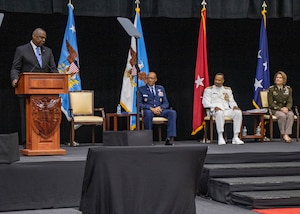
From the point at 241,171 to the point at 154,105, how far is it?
2518 millimetres

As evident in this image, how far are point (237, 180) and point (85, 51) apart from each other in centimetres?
412

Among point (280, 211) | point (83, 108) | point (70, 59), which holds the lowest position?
point (280, 211)

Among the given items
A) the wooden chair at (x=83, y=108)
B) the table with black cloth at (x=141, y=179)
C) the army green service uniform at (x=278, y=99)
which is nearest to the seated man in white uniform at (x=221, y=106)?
the army green service uniform at (x=278, y=99)

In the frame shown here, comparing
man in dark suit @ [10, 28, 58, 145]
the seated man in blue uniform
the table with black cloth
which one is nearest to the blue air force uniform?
the seated man in blue uniform

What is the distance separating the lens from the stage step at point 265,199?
6016 millimetres

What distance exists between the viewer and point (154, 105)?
9.09m

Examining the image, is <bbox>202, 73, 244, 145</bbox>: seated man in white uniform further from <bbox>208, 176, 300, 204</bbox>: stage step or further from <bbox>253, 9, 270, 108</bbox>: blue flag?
<bbox>208, 176, 300, 204</bbox>: stage step

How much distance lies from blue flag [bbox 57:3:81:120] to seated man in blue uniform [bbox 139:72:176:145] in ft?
3.22

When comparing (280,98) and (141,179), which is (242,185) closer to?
(141,179)

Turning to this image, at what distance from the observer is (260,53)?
397 inches

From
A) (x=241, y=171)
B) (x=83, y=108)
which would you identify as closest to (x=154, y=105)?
(x=83, y=108)

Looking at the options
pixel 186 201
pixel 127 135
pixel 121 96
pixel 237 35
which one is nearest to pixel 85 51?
pixel 121 96

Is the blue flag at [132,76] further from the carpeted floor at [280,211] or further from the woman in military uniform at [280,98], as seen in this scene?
the carpeted floor at [280,211]

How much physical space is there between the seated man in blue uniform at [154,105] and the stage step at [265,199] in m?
2.63
